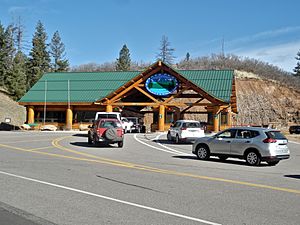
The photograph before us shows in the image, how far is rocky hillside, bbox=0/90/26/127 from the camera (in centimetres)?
6187

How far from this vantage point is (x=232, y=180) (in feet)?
37.1

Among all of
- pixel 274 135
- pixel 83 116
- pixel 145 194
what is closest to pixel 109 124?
pixel 274 135

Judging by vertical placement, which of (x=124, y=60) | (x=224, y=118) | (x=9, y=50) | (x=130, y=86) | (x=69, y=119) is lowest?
(x=69, y=119)

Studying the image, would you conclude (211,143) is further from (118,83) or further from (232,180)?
(118,83)

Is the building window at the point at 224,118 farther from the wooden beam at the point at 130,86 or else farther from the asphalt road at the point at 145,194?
the asphalt road at the point at 145,194

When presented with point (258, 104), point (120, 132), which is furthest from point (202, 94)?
point (258, 104)

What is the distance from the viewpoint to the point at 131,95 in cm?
4931

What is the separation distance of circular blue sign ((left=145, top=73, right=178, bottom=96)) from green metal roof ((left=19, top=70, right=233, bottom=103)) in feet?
4.64

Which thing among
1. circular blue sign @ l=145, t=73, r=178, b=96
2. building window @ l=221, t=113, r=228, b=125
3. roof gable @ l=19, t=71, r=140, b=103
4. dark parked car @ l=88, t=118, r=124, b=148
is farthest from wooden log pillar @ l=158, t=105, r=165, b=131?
dark parked car @ l=88, t=118, r=124, b=148

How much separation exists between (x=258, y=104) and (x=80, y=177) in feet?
258

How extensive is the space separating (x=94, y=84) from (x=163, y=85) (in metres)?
11.4

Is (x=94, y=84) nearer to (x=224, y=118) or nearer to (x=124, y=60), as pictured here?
(x=224, y=118)

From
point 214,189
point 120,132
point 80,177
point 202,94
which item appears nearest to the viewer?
point 214,189

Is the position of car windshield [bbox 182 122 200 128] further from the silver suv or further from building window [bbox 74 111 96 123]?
building window [bbox 74 111 96 123]
